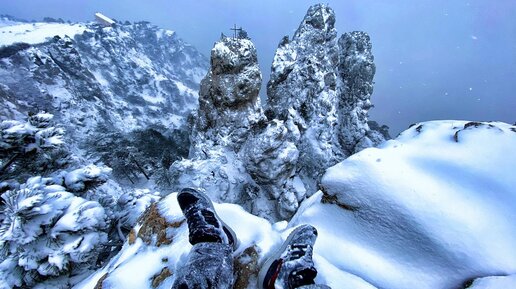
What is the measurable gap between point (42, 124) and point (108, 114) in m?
39.7

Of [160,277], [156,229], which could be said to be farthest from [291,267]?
[156,229]

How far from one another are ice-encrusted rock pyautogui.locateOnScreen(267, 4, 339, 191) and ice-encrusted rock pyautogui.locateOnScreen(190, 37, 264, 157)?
17.7 ft

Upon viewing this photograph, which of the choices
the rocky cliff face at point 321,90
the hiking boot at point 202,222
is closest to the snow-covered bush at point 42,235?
the hiking boot at point 202,222

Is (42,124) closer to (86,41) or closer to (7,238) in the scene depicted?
(7,238)

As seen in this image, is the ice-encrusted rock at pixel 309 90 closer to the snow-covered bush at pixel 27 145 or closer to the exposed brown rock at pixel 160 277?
the snow-covered bush at pixel 27 145

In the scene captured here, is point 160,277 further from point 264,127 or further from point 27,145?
point 264,127

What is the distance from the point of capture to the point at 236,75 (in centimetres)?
1628

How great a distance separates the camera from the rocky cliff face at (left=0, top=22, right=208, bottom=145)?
3173 cm

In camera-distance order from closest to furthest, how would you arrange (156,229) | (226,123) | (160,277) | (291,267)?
(291,267) < (160,277) < (156,229) < (226,123)

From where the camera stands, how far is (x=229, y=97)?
1652 centimetres

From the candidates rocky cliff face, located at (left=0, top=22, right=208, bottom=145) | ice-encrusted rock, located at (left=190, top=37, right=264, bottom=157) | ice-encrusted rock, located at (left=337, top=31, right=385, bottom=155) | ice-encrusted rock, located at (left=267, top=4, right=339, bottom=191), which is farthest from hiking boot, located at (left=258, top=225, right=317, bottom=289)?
rocky cliff face, located at (left=0, top=22, right=208, bottom=145)

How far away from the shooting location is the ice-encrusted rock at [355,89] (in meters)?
28.3

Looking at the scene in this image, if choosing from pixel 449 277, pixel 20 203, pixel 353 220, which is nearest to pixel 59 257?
pixel 20 203

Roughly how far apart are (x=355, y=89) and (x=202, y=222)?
1153 inches
